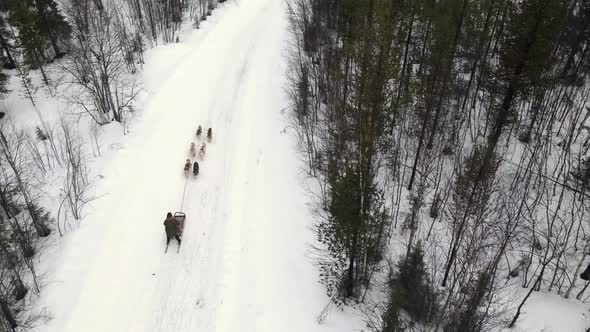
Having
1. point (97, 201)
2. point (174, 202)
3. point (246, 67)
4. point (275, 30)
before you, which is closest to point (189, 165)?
point (174, 202)

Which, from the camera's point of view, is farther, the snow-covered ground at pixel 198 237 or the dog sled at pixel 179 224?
the dog sled at pixel 179 224

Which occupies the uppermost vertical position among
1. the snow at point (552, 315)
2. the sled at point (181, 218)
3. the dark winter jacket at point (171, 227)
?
the dark winter jacket at point (171, 227)

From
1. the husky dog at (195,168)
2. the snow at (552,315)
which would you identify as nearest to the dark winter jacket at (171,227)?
the husky dog at (195,168)

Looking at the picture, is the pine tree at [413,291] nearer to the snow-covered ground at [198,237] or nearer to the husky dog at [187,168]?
the snow-covered ground at [198,237]

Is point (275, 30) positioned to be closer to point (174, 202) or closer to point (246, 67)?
point (246, 67)

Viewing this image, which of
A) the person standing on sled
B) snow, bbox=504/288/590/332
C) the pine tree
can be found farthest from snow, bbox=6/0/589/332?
the pine tree

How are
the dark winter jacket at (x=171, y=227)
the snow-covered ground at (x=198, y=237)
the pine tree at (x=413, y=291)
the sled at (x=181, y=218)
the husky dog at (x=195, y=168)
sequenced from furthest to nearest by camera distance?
the husky dog at (x=195, y=168)
the sled at (x=181, y=218)
the dark winter jacket at (x=171, y=227)
the snow-covered ground at (x=198, y=237)
the pine tree at (x=413, y=291)

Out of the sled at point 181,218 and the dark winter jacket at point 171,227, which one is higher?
the dark winter jacket at point 171,227
